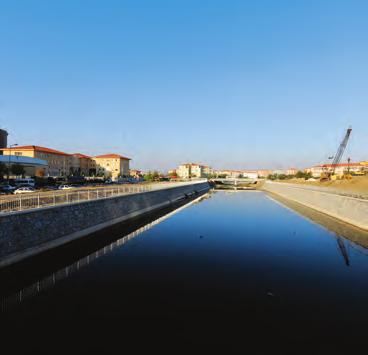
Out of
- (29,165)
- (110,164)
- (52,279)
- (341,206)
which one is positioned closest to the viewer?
(52,279)

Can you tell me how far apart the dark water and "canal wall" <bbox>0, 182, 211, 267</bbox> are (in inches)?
56.5

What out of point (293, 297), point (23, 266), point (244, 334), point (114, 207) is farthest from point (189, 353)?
point (114, 207)

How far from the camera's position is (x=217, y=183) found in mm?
171500

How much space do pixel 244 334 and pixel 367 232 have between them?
23398mm

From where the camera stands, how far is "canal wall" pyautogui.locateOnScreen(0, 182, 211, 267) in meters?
15.4

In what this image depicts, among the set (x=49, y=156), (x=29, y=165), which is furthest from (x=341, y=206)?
(x=49, y=156)

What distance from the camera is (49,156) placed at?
125 m

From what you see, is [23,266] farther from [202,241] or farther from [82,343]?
[202,241]

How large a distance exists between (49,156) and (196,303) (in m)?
128

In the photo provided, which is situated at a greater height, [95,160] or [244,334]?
[95,160]

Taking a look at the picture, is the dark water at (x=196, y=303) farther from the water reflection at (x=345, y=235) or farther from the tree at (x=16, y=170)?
the tree at (x=16, y=170)

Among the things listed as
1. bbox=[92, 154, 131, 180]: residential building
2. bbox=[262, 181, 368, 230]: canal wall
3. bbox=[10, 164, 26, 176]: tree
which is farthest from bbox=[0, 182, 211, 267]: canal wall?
bbox=[92, 154, 131, 180]: residential building

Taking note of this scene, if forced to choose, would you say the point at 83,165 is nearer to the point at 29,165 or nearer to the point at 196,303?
the point at 29,165

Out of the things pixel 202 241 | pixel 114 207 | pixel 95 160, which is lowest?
pixel 202 241
